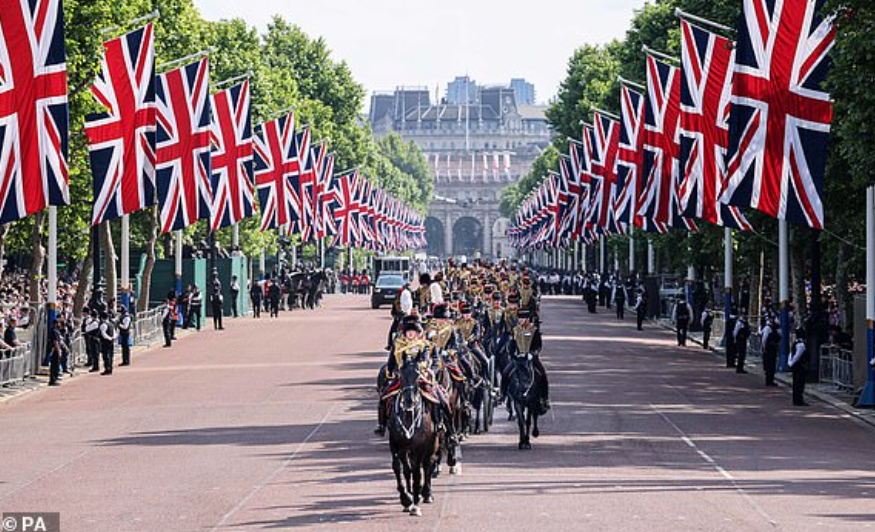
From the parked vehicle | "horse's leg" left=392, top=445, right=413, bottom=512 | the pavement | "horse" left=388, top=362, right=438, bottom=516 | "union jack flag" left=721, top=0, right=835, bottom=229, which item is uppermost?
"union jack flag" left=721, top=0, right=835, bottom=229

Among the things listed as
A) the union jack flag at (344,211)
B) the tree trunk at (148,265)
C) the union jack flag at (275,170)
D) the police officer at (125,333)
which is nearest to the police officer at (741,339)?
the police officer at (125,333)

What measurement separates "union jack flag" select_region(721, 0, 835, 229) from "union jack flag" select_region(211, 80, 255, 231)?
2461cm

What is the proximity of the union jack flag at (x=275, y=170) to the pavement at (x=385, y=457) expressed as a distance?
76.5 ft

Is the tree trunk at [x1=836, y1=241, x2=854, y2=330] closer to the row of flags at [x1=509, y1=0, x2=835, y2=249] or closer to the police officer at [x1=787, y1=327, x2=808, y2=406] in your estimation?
the row of flags at [x1=509, y1=0, x2=835, y2=249]

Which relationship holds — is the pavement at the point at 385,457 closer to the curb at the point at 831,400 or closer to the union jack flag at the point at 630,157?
the curb at the point at 831,400

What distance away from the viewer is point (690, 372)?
4406cm

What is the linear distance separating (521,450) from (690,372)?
18508mm

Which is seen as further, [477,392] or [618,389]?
[618,389]

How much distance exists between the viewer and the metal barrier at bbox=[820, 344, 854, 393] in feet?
125

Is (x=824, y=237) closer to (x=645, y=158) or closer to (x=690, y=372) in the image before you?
(x=690, y=372)

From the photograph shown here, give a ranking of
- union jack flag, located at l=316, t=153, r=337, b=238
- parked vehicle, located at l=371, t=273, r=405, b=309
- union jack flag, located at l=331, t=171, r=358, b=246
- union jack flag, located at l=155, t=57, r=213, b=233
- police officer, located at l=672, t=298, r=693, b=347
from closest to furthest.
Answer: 1. union jack flag, located at l=155, t=57, r=213, b=233
2. police officer, located at l=672, t=298, r=693, b=347
3. parked vehicle, located at l=371, t=273, r=405, b=309
4. union jack flag, located at l=316, t=153, r=337, b=238
5. union jack flag, located at l=331, t=171, r=358, b=246

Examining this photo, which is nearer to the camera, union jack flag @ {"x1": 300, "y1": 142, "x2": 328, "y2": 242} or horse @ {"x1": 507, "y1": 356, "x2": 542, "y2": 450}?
horse @ {"x1": 507, "y1": 356, "x2": 542, "y2": 450}

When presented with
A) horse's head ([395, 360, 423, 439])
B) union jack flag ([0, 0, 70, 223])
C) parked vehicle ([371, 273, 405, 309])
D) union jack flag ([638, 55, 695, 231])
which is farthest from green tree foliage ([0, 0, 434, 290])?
horse's head ([395, 360, 423, 439])

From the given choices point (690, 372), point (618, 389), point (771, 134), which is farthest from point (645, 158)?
point (771, 134)
